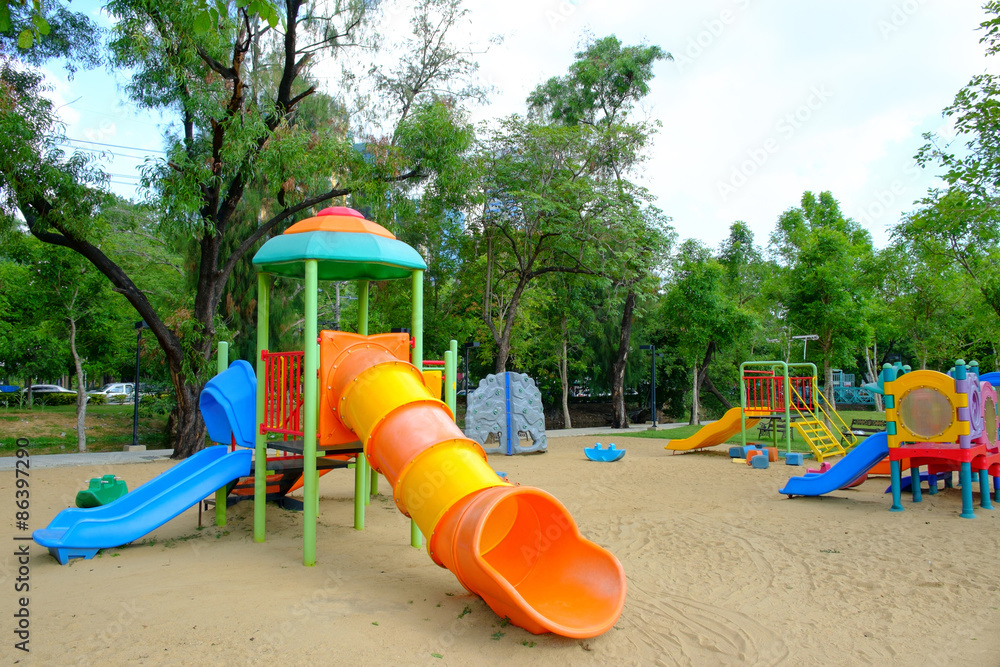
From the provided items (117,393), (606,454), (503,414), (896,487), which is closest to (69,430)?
(503,414)

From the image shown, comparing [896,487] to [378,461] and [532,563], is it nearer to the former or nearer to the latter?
[532,563]

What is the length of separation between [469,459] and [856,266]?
25612 millimetres

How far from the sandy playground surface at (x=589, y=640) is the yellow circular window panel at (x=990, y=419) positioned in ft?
3.86

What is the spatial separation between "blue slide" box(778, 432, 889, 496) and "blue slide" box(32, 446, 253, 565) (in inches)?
282

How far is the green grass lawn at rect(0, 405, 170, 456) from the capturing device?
19.8 metres

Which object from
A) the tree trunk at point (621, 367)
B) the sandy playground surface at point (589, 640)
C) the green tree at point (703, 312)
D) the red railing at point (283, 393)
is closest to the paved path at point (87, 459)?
the sandy playground surface at point (589, 640)

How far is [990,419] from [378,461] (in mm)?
8313

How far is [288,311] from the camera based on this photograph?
742 inches

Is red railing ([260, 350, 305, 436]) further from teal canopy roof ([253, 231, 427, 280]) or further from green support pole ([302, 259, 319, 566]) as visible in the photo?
teal canopy roof ([253, 231, 427, 280])

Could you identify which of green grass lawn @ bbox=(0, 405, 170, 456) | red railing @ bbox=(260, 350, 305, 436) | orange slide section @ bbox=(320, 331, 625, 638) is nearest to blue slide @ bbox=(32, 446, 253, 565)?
red railing @ bbox=(260, 350, 305, 436)

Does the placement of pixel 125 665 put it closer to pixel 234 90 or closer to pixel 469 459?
pixel 469 459

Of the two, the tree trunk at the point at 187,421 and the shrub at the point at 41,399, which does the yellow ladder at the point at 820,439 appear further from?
the shrub at the point at 41,399

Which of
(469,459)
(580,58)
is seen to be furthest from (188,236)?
(580,58)

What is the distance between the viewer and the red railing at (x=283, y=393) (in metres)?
6.05
